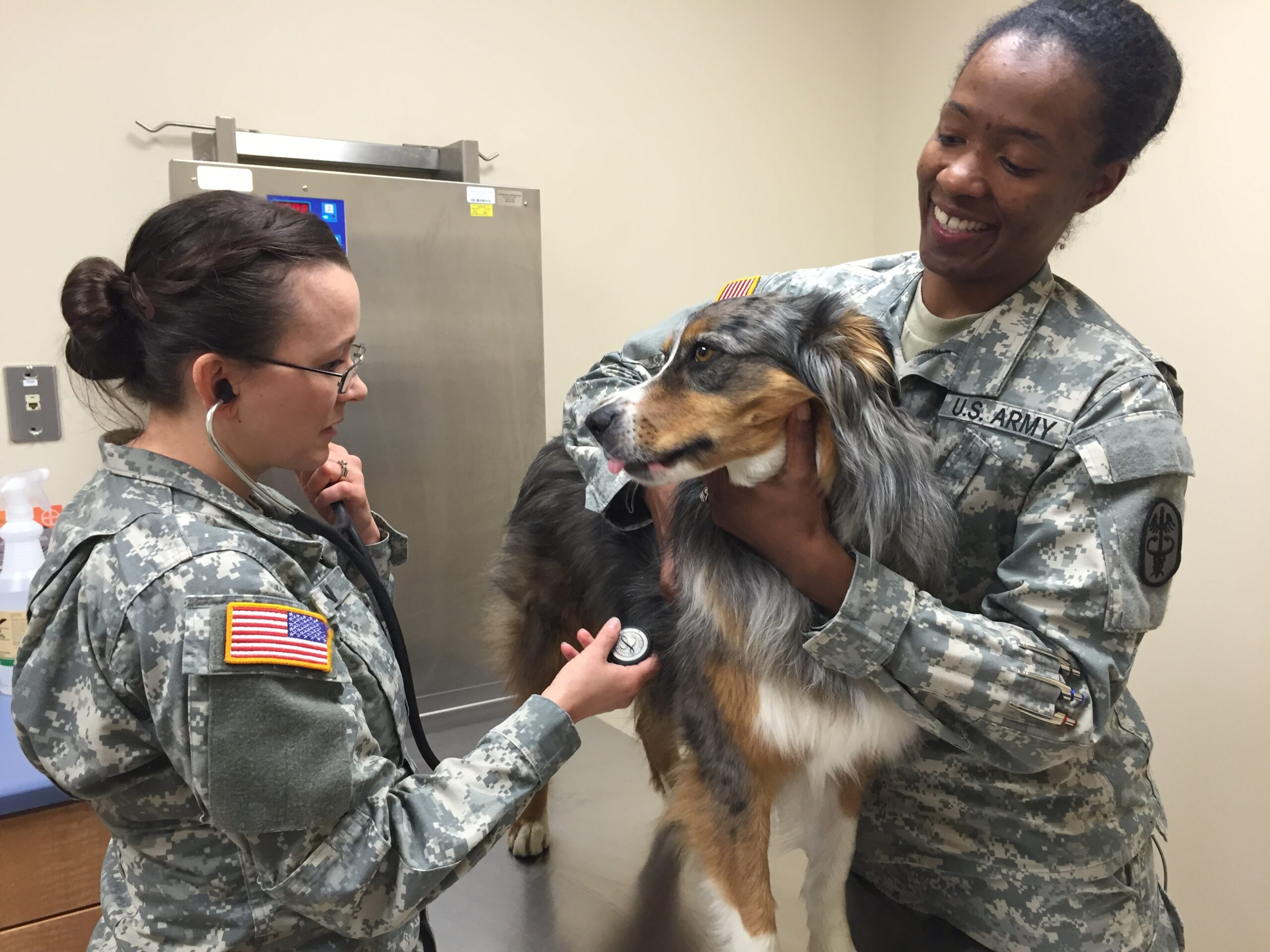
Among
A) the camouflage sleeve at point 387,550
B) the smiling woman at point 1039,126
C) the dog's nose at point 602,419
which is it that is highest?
the smiling woman at point 1039,126

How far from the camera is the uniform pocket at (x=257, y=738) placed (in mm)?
898

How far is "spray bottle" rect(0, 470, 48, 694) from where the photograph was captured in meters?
2.02

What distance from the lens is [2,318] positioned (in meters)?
2.48

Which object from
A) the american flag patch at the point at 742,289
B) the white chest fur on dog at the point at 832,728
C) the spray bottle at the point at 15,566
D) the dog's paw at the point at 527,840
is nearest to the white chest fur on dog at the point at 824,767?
the white chest fur on dog at the point at 832,728

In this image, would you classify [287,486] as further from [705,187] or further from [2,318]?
[705,187]

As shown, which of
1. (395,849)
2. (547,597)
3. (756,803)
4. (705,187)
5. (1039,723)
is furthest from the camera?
(705,187)

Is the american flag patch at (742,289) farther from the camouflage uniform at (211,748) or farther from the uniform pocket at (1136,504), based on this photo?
the camouflage uniform at (211,748)

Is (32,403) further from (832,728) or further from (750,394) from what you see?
(832,728)

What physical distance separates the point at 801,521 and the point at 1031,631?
0.34 metres

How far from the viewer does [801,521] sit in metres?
1.30

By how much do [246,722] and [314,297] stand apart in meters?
0.51

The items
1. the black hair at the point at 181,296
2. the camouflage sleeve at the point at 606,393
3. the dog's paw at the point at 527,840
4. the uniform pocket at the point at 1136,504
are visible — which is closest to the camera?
the black hair at the point at 181,296

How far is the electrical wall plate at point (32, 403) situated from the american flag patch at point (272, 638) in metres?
2.11

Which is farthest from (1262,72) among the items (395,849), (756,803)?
(395,849)
